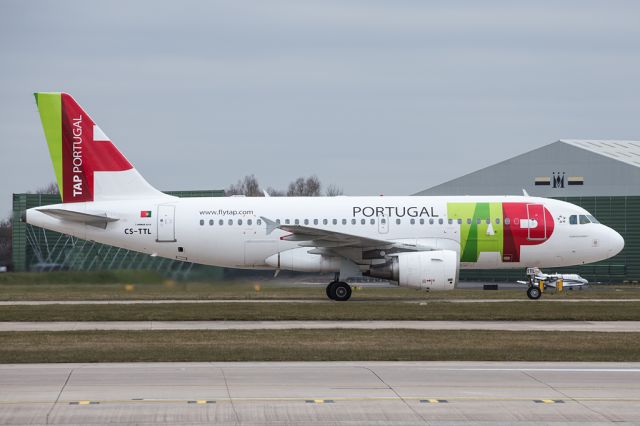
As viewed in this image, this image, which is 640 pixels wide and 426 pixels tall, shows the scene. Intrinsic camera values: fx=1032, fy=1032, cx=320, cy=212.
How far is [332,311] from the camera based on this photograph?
31.5 m

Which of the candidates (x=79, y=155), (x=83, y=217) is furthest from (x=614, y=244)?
(x=79, y=155)

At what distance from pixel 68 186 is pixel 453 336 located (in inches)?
740

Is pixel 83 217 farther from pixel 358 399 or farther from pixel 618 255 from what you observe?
pixel 618 255

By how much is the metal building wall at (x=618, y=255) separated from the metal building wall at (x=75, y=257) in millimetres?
31681

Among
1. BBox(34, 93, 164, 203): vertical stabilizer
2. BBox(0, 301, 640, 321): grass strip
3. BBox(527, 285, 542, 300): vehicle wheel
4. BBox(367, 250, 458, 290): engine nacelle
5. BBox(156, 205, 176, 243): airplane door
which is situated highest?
BBox(34, 93, 164, 203): vertical stabilizer

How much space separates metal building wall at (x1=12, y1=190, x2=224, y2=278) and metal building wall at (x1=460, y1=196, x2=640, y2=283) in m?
31.7

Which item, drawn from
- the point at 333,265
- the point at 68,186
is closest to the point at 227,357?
the point at 333,265

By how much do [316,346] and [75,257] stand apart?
781 inches

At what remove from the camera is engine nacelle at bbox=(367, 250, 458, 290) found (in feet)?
112

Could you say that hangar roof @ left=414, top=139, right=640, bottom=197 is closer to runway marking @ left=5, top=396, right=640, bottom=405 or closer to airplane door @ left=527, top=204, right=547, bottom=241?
airplane door @ left=527, top=204, right=547, bottom=241

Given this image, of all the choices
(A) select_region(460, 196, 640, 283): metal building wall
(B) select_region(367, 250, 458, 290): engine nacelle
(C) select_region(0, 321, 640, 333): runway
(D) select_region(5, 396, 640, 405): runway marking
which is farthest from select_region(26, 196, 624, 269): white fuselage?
(A) select_region(460, 196, 640, 283): metal building wall

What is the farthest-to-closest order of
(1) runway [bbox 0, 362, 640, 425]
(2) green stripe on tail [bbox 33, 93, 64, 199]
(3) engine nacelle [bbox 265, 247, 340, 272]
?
(2) green stripe on tail [bbox 33, 93, 64, 199], (3) engine nacelle [bbox 265, 247, 340, 272], (1) runway [bbox 0, 362, 640, 425]

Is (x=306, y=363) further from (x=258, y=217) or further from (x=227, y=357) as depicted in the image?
(x=258, y=217)

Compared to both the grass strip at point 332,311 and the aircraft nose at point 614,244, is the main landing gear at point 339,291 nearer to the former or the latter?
the grass strip at point 332,311
